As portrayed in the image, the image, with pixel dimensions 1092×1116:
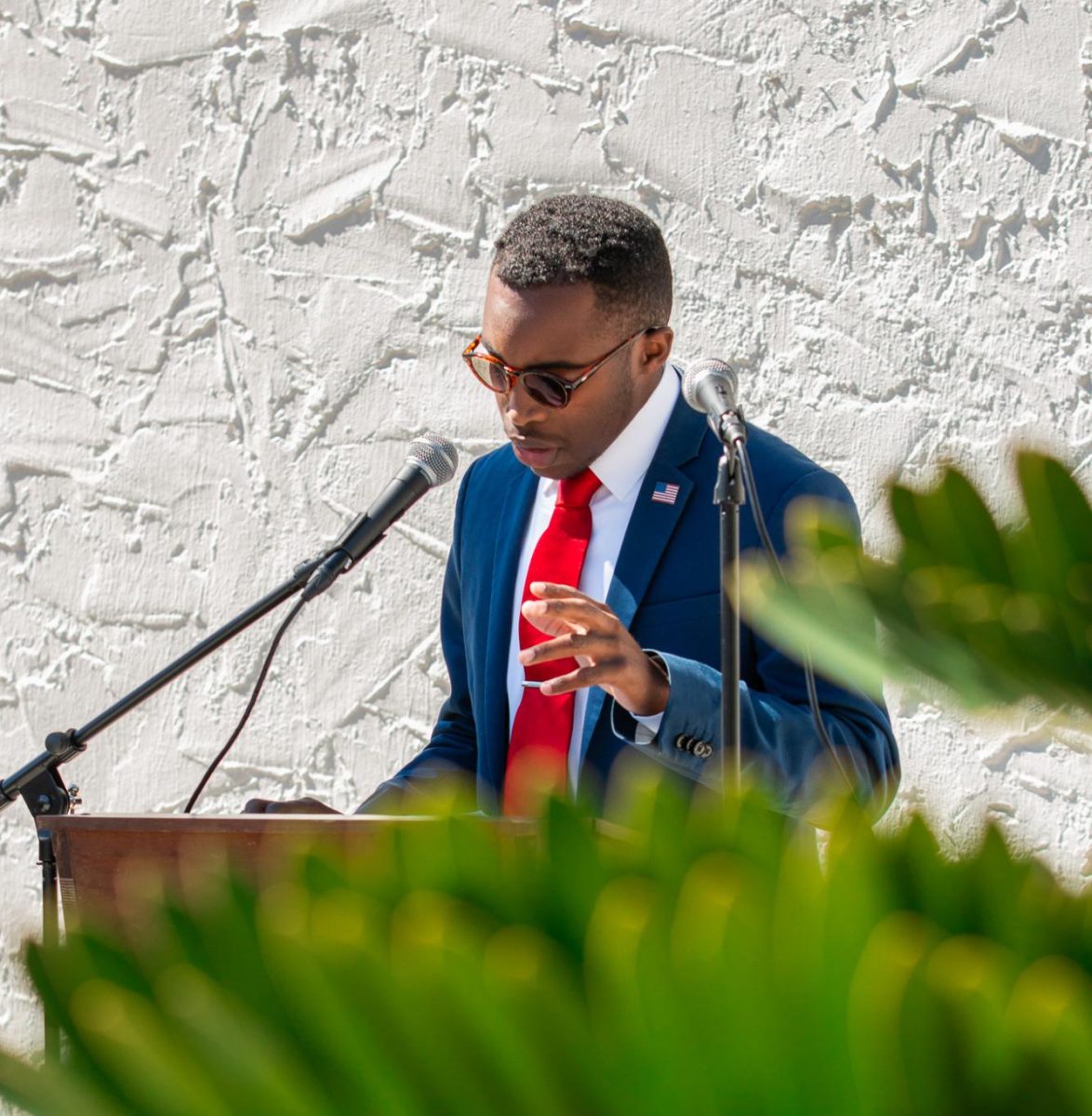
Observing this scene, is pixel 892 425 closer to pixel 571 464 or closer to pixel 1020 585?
pixel 571 464

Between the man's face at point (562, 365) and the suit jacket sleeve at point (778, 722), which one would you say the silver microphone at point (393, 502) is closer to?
the man's face at point (562, 365)

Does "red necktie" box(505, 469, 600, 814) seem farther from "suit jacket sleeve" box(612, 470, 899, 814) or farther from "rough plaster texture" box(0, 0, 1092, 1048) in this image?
"rough plaster texture" box(0, 0, 1092, 1048)

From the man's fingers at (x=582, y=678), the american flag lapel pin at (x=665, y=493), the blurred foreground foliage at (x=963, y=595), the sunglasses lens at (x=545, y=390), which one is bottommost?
the man's fingers at (x=582, y=678)

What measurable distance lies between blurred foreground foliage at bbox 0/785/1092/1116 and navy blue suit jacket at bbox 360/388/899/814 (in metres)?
1.59

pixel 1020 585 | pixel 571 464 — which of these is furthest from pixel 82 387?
pixel 1020 585

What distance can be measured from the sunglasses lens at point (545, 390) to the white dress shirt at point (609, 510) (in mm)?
118

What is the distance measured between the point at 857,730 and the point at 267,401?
4.80ft

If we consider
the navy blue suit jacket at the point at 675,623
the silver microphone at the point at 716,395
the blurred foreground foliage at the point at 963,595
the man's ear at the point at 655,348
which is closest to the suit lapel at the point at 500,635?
the navy blue suit jacket at the point at 675,623

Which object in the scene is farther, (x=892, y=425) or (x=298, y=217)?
(x=298, y=217)

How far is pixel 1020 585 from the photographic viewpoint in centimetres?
19

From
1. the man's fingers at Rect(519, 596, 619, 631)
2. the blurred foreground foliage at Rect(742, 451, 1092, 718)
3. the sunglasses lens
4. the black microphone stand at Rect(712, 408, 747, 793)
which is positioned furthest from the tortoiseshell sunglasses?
the blurred foreground foliage at Rect(742, 451, 1092, 718)

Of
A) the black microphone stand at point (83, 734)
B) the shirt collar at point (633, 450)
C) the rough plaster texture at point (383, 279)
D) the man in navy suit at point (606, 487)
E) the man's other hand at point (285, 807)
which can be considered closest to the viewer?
the man's other hand at point (285, 807)

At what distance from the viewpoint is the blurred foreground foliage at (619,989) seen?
0.46ft

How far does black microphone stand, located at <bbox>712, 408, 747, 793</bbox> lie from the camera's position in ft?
4.98
